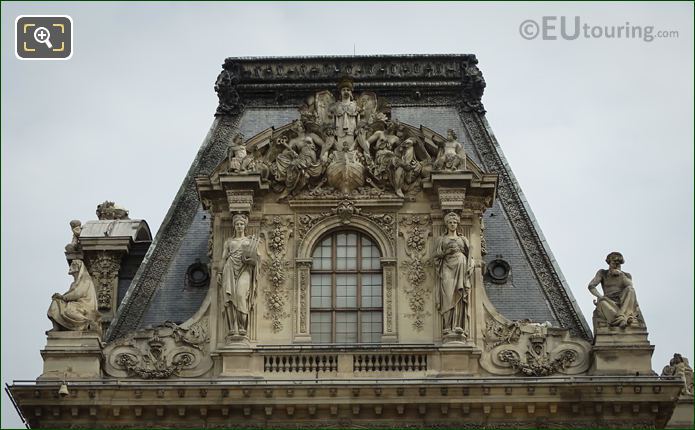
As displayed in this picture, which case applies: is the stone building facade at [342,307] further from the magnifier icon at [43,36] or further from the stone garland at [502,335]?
the magnifier icon at [43,36]

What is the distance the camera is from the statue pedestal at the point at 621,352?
42156 mm

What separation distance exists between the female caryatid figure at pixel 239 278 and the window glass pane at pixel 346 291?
68.2 inches

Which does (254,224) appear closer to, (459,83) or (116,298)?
(116,298)

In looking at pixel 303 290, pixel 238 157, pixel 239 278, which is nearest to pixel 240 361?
pixel 239 278

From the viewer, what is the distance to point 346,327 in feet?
144

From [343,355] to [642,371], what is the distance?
574cm

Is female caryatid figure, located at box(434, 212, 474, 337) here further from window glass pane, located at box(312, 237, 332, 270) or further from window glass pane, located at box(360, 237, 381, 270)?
window glass pane, located at box(312, 237, 332, 270)

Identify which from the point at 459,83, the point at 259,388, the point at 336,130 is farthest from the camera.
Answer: the point at 459,83

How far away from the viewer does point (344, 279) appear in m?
44.2

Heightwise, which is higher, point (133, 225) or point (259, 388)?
point (133, 225)

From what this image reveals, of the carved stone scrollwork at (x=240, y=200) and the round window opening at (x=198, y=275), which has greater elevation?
the carved stone scrollwork at (x=240, y=200)

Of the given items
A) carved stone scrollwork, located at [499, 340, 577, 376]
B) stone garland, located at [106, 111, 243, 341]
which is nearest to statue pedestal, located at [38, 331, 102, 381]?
stone garland, located at [106, 111, 243, 341]

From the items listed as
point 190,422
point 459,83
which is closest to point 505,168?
point 459,83

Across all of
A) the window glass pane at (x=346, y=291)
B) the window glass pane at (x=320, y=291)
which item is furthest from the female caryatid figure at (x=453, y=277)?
the window glass pane at (x=320, y=291)
